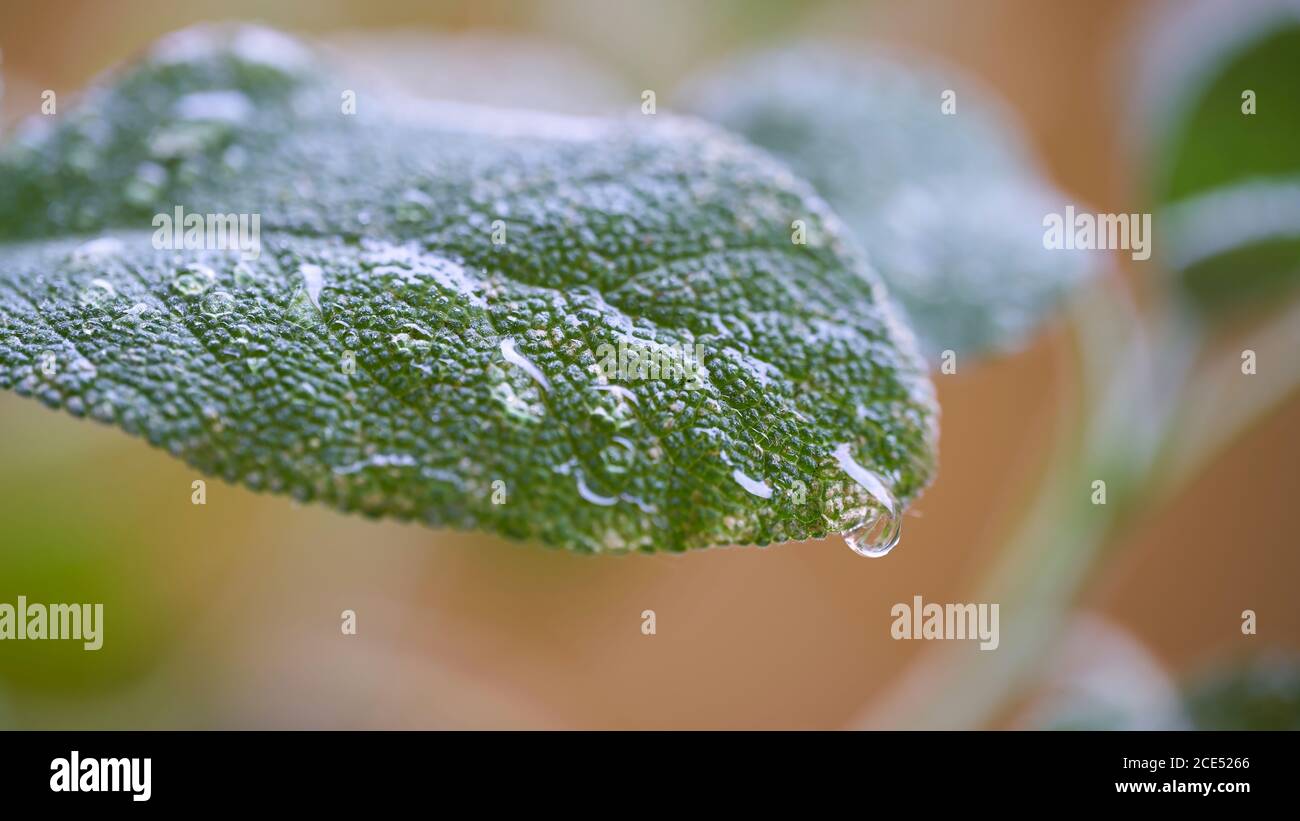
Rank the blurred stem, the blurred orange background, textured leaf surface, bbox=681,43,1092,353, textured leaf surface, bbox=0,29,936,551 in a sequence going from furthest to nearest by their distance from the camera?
the blurred orange background
the blurred stem
textured leaf surface, bbox=681,43,1092,353
textured leaf surface, bbox=0,29,936,551

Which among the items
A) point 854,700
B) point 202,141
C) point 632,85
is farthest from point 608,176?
point 854,700

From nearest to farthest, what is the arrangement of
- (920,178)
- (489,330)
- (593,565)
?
(489,330)
(920,178)
(593,565)

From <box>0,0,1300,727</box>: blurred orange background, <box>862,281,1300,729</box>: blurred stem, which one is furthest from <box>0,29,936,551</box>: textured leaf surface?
<box>862,281,1300,729</box>: blurred stem

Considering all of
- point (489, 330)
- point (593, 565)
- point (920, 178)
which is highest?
point (920, 178)

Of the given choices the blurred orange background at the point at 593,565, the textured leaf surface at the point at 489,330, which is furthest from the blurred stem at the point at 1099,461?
the textured leaf surface at the point at 489,330

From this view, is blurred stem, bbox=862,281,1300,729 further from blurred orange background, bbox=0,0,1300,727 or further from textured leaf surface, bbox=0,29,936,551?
textured leaf surface, bbox=0,29,936,551

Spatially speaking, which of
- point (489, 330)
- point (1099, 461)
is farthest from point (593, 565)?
point (489, 330)

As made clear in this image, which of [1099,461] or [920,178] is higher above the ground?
[920,178]

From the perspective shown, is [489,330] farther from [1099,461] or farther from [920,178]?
[1099,461]
